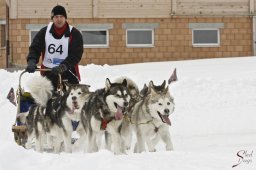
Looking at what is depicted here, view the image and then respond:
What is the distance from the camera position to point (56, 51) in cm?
816

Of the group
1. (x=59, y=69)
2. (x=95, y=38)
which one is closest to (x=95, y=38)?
(x=95, y=38)

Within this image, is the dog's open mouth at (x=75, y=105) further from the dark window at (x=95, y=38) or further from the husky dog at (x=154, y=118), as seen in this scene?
the dark window at (x=95, y=38)

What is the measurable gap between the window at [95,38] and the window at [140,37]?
912 millimetres

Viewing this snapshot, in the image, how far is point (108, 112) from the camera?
23.5ft

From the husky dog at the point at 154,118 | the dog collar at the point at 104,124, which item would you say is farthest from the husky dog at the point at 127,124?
the dog collar at the point at 104,124

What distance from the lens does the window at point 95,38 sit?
22297 mm

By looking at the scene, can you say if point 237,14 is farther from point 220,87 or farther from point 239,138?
point 239,138

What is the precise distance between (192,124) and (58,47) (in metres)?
3.88

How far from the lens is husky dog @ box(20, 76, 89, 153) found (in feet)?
24.4

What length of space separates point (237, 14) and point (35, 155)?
713 inches

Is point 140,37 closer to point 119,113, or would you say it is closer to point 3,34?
point 3,34

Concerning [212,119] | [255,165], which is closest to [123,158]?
[255,165]

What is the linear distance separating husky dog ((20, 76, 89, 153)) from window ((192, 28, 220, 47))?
594 inches

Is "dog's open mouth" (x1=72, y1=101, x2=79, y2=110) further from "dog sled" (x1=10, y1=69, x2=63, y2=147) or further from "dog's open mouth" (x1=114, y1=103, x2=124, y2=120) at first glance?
"dog's open mouth" (x1=114, y1=103, x2=124, y2=120)
